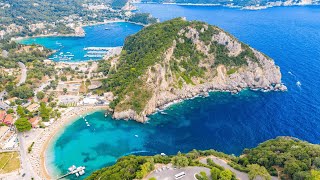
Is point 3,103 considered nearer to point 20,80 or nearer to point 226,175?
point 20,80

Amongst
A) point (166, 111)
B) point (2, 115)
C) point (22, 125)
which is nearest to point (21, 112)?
point (2, 115)

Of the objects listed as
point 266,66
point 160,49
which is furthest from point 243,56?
point 160,49

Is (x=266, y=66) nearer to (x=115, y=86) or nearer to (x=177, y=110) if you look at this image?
(x=177, y=110)

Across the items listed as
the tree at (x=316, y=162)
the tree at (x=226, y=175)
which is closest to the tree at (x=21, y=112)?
the tree at (x=226, y=175)

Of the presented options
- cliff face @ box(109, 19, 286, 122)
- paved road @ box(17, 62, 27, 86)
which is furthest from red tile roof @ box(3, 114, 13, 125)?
cliff face @ box(109, 19, 286, 122)

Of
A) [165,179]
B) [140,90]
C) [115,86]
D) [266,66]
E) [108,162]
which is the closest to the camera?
[165,179]

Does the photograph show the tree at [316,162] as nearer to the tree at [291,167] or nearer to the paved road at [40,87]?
the tree at [291,167]
